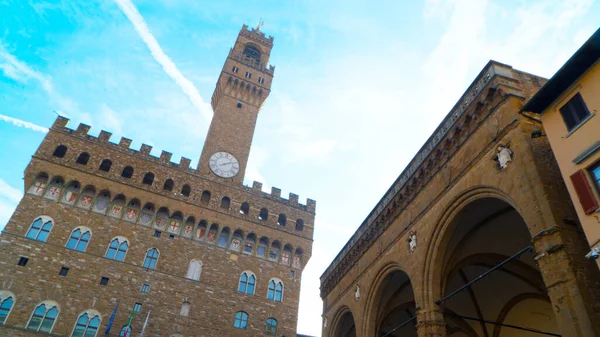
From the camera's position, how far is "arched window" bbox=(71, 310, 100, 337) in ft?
73.5

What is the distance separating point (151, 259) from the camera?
26.4m

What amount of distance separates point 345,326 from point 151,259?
44.4 feet

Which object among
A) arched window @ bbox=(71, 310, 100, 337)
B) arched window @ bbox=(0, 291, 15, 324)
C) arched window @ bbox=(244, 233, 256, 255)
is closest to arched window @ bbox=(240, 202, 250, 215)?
arched window @ bbox=(244, 233, 256, 255)

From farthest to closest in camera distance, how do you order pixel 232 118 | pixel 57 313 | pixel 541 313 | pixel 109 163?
pixel 232 118 < pixel 109 163 < pixel 57 313 < pixel 541 313

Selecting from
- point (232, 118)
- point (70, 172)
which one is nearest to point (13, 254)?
point (70, 172)

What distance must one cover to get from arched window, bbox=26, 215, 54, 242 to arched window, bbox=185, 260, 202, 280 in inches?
337

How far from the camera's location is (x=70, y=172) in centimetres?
2659

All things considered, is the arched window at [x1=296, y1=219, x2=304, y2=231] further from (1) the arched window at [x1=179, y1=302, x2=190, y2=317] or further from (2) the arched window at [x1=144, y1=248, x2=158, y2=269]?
(2) the arched window at [x1=144, y1=248, x2=158, y2=269]

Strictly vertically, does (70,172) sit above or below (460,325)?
above

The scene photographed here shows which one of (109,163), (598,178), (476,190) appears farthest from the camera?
(109,163)

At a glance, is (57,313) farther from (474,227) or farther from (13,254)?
A: (474,227)

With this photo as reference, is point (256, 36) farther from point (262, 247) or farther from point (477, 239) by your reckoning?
point (477, 239)

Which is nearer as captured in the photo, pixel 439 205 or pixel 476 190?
pixel 476 190

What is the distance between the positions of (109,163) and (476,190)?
25.0 meters
